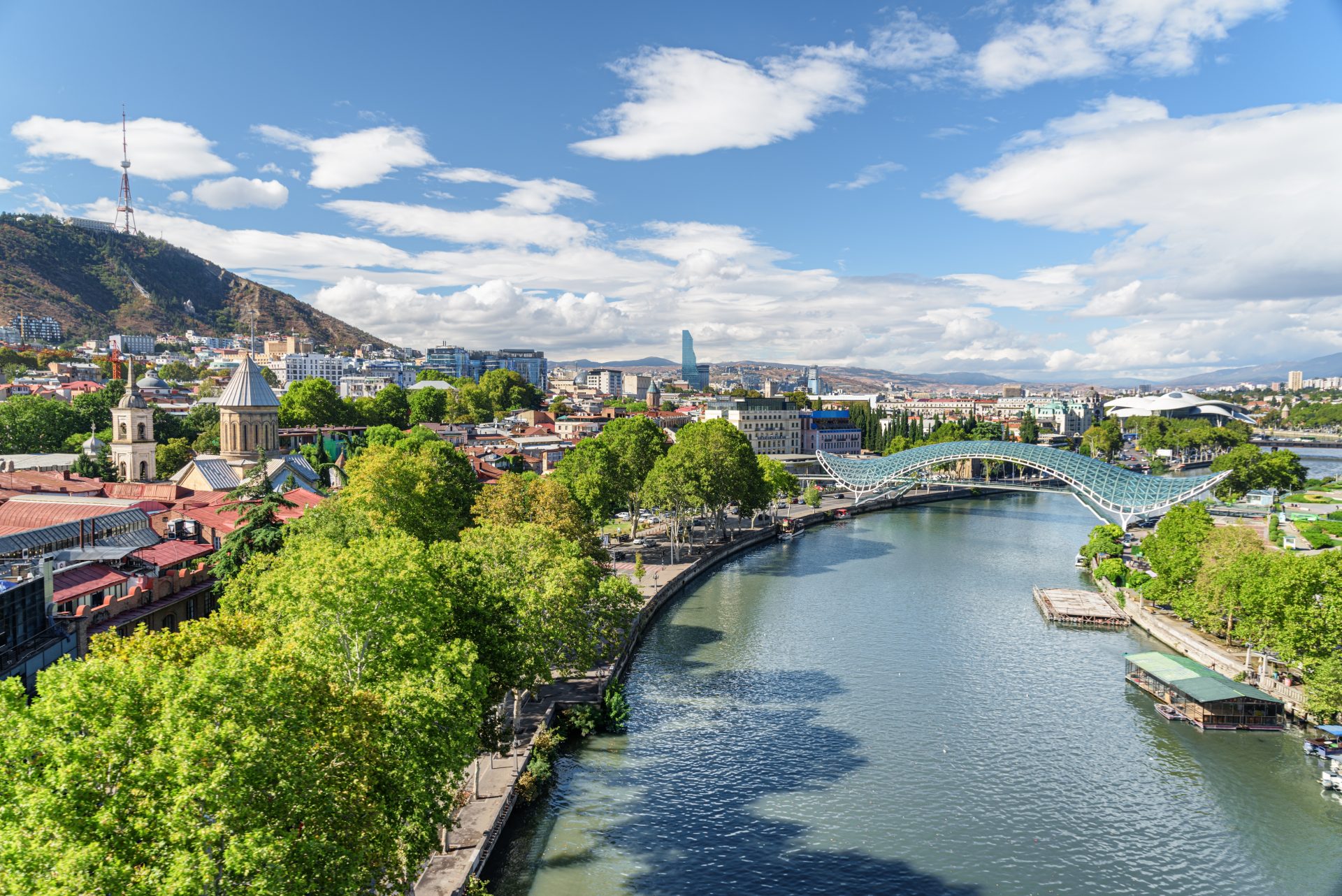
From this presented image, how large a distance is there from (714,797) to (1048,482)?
224ft

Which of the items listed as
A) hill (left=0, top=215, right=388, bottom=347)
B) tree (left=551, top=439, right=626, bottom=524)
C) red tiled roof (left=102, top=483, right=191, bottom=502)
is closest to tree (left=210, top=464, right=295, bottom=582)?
red tiled roof (left=102, top=483, right=191, bottom=502)

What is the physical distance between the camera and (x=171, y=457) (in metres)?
47.5

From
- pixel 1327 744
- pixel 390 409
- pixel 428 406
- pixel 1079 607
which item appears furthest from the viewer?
pixel 390 409

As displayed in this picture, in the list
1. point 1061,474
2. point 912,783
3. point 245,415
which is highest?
point 245,415

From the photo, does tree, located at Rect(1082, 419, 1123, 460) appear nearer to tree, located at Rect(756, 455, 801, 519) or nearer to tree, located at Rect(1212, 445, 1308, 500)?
tree, located at Rect(1212, 445, 1308, 500)

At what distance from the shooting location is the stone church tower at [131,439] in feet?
128

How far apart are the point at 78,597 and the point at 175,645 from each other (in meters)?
10.1

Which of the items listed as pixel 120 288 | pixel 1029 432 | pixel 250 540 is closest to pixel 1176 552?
pixel 250 540

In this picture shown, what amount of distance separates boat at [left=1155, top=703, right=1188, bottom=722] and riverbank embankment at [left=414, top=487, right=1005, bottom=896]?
1424cm

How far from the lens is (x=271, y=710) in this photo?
30.3 feet

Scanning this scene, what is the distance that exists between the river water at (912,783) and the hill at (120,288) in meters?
135

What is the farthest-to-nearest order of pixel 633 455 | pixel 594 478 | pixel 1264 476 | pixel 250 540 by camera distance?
pixel 1264 476, pixel 633 455, pixel 594 478, pixel 250 540

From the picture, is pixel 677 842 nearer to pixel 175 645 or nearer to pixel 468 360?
pixel 175 645

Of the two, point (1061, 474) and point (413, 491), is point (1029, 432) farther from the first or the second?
point (413, 491)
